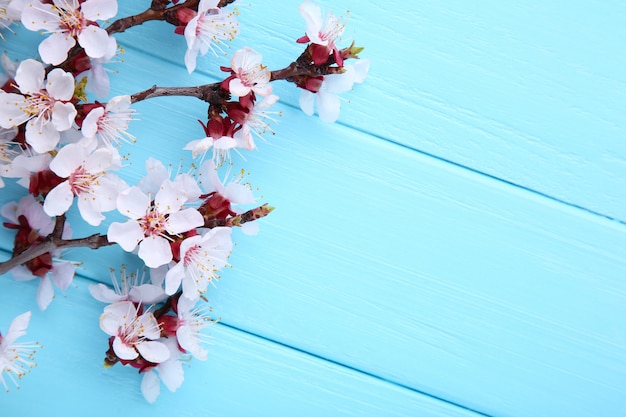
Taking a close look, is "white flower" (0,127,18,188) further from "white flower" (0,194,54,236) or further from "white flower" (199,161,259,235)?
"white flower" (199,161,259,235)

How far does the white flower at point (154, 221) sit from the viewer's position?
2.58 feet

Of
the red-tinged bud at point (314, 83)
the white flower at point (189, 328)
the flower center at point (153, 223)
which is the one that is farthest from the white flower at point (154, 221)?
the red-tinged bud at point (314, 83)

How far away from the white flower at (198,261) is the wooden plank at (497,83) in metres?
0.22

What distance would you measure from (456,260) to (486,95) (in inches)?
9.3

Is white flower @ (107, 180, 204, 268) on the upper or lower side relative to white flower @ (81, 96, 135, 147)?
lower

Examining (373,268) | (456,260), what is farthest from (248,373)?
(456,260)

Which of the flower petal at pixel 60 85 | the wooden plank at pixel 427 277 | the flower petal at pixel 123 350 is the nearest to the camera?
the flower petal at pixel 60 85

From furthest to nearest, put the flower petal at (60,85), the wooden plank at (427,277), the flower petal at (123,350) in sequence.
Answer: the wooden plank at (427,277), the flower petal at (123,350), the flower petal at (60,85)

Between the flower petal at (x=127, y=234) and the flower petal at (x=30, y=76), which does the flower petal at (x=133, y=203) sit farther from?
the flower petal at (x=30, y=76)

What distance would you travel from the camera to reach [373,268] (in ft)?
3.21

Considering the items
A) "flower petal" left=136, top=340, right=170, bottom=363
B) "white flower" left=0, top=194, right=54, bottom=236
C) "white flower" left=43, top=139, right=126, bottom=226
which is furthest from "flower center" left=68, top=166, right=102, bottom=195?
"flower petal" left=136, top=340, right=170, bottom=363

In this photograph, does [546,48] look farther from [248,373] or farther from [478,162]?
[248,373]

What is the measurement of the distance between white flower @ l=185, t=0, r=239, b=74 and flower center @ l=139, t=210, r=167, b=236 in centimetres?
18

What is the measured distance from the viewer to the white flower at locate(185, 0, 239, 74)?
0.79 metres
